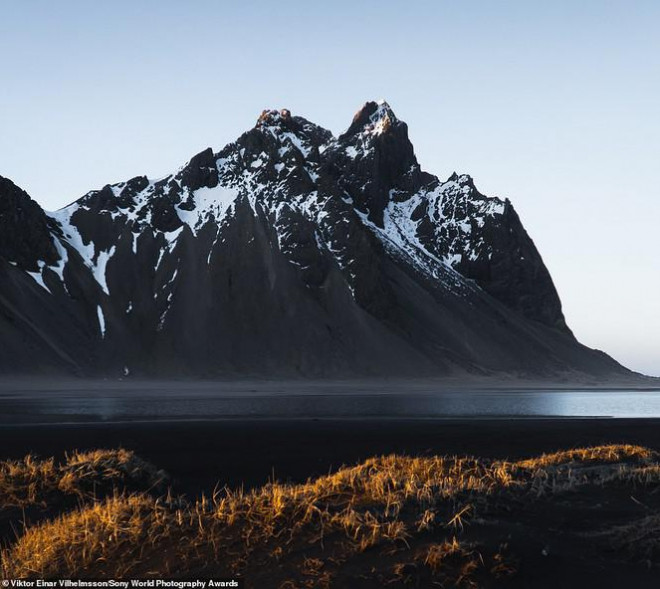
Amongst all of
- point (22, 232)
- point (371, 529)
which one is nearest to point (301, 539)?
point (371, 529)

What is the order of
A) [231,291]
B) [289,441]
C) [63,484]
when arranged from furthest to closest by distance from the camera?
1. [231,291]
2. [289,441]
3. [63,484]

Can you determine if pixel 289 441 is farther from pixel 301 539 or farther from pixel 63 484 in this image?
pixel 301 539

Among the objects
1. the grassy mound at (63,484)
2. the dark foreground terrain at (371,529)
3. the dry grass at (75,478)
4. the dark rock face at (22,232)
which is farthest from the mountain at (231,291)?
the dark foreground terrain at (371,529)

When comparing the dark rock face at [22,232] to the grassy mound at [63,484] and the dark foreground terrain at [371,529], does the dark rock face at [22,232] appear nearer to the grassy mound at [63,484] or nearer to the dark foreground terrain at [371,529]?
the grassy mound at [63,484]

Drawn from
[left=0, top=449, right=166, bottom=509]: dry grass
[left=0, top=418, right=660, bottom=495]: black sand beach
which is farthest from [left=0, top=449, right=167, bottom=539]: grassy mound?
[left=0, top=418, right=660, bottom=495]: black sand beach

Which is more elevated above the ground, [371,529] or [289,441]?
[371,529]

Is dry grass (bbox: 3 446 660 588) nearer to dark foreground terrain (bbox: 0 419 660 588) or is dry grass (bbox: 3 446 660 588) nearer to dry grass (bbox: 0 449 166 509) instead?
dark foreground terrain (bbox: 0 419 660 588)
